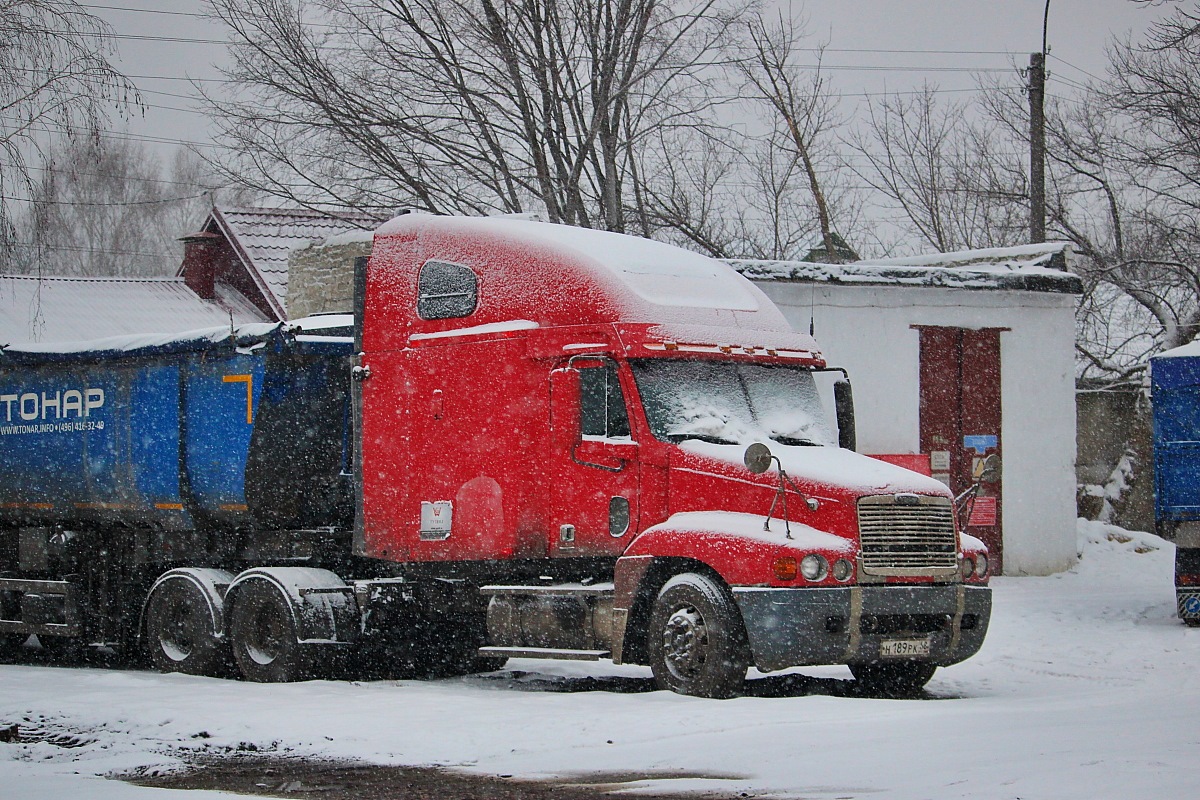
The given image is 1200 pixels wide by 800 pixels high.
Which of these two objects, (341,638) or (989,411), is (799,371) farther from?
(989,411)

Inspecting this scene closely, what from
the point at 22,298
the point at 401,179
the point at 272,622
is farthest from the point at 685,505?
the point at 22,298

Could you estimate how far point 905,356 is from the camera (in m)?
21.2

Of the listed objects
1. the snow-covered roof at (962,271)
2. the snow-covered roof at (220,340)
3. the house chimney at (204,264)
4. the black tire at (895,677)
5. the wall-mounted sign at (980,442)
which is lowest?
the black tire at (895,677)

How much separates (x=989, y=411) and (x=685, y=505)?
11.6 metres

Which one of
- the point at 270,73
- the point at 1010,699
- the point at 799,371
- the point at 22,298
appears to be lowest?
the point at 1010,699

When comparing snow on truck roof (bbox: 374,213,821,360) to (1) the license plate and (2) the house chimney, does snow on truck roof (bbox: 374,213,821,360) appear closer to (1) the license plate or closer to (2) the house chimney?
(1) the license plate

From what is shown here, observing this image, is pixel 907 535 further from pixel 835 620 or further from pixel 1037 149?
pixel 1037 149

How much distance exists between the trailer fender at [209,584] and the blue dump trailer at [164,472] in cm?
2

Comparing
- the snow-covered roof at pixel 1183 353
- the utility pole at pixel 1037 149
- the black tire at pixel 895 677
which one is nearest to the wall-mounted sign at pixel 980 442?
the snow-covered roof at pixel 1183 353

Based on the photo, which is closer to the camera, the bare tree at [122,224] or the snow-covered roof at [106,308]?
the snow-covered roof at [106,308]

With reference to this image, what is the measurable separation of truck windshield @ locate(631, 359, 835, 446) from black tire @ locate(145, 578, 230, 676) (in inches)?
169

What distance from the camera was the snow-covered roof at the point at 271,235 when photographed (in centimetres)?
3123

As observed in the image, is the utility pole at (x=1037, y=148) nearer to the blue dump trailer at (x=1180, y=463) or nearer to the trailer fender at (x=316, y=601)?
the blue dump trailer at (x=1180, y=463)

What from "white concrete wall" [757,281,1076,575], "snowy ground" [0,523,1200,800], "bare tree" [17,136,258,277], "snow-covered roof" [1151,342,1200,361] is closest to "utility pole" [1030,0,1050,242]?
"white concrete wall" [757,281,1076,575]
